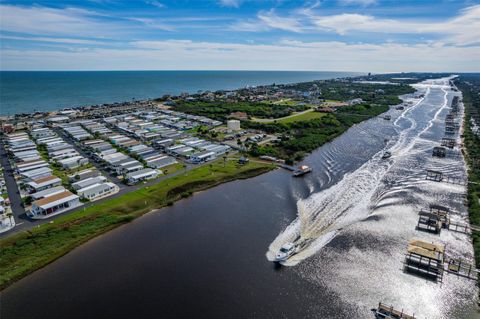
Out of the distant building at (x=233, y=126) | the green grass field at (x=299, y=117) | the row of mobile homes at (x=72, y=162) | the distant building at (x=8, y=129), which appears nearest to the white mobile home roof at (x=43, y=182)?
the row of mobile homes at (x=72, y=162)

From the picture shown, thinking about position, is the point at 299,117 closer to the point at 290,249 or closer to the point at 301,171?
the point at 301,171

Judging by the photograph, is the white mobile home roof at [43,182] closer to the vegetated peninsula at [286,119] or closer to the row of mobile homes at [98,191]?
the row of mobile homes at [98,191]

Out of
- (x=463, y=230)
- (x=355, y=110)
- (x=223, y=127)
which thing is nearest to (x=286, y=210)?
(x=463, y=230)

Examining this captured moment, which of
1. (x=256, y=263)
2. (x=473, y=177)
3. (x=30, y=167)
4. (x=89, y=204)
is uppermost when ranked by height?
(x=30, y=167)

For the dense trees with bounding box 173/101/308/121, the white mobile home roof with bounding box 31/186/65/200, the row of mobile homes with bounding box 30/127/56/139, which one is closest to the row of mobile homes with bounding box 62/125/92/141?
the row of mobile homes with bounding box 30/127/56/139

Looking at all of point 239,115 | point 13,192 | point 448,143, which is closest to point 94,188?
point 13,192

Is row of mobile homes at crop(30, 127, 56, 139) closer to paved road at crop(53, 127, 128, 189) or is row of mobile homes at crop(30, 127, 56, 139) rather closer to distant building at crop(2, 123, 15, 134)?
paved road at crop(53, 127, 128, 189)

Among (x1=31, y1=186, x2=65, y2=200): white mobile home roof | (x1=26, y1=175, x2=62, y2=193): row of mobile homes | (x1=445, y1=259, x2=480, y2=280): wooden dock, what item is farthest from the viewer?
(x1=26, y1=175, x2=62, y2=193): row of mobile homes
